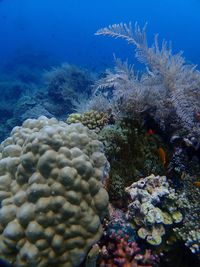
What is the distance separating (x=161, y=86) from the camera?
17.9 feet

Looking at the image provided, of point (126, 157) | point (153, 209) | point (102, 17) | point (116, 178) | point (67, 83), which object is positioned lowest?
point (153, 209)

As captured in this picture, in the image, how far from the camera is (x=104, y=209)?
139 inches

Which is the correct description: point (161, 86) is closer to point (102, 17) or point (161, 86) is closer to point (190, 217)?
point (190, 217)

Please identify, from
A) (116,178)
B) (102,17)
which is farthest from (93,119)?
(102,17)

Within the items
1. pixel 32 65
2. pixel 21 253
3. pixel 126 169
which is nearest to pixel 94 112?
pixel 126 169

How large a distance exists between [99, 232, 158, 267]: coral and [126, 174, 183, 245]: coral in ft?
0.61

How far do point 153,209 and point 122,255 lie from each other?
67 cm

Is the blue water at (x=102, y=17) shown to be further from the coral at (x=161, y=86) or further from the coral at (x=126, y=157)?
the coral at (x=126, y=157)

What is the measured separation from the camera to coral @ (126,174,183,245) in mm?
3781

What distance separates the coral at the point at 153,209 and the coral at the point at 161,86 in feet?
3.96

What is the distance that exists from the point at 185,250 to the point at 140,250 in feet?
2.29

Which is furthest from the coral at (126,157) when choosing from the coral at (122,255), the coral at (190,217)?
the coral at (122,255)

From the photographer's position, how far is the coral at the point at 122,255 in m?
3.57

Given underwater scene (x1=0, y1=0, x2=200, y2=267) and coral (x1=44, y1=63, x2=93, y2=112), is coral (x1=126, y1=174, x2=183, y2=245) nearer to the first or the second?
underwater scene (x1=0, y1=0, x2=200, y2=267)
